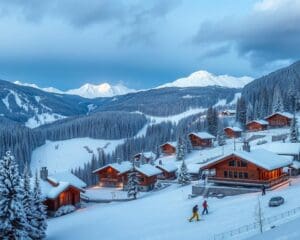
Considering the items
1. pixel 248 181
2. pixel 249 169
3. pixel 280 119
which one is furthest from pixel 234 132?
pixel 248 181

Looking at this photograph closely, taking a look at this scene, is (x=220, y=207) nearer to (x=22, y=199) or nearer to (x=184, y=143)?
(x=22, y=199)

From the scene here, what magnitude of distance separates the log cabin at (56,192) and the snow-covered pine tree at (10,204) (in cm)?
2128

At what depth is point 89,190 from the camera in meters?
79.1

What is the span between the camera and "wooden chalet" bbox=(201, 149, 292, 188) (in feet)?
179

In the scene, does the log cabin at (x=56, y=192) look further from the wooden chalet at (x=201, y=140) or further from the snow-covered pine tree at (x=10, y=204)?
the wooden chalet at (x=201, y=140)

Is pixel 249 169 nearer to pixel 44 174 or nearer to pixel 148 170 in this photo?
pixel 148 170

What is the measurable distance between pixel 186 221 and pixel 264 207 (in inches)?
291

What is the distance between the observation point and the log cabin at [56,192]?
5881cm

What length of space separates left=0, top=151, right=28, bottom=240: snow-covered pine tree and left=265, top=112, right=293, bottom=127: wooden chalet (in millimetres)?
100482

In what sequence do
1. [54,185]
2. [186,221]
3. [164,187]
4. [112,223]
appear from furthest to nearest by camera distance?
1. [164,187]
2. [54,185]
3. [112,223]
4. [186,221]

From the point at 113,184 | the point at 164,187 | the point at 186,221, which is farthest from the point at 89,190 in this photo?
the point at 186,221

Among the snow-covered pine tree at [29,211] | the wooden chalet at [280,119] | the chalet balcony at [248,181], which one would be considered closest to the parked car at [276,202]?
the chalet balcony at [248,181]

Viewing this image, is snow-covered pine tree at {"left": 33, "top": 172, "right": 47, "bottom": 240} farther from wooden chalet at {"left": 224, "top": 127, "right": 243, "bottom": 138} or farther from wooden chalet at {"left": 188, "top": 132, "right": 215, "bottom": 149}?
wooden chalet at {"left": 224, "top": 127, "right": 243, "bottom": 138}

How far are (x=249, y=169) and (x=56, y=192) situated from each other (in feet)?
87.4
